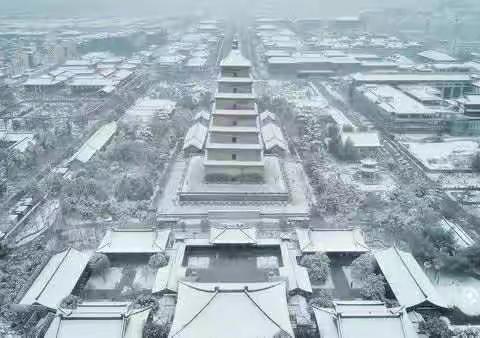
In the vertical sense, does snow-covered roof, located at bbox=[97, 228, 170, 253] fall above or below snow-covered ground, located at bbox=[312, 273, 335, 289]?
above

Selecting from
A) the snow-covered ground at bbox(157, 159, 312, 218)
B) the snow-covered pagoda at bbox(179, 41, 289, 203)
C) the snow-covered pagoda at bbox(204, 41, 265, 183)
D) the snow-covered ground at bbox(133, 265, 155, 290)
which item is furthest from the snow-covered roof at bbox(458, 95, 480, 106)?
the snow-covered ground at bbox(133, 265, 155, 290)

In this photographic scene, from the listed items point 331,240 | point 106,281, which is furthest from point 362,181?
point 106,281

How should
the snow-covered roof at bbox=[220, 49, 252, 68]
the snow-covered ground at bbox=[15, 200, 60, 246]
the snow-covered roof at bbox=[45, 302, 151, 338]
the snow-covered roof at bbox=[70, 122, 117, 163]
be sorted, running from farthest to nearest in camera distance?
the snow-covered roof at bbox=[70, 122, 117, 163], the snow-covered roof at bbox=[220, 49, 252, 68], the snow-covered ground at bbox=[15, 200, 60, 246], the snow-covered roof at bbox=[45, 302, 151, 338]

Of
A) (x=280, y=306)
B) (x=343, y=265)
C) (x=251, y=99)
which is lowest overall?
(x=343, y=265)

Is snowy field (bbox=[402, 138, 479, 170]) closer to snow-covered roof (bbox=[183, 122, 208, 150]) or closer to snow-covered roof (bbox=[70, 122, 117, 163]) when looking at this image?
snow-covered roof (bbox=[183, 122, 208, 150])

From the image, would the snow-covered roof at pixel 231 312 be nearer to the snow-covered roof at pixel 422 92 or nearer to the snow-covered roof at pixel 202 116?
the snow-covered roof at pixel 202 116

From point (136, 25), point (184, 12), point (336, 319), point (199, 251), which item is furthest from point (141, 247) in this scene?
point (184, 12)

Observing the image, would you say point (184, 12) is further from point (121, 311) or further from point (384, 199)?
point (121, 311)
